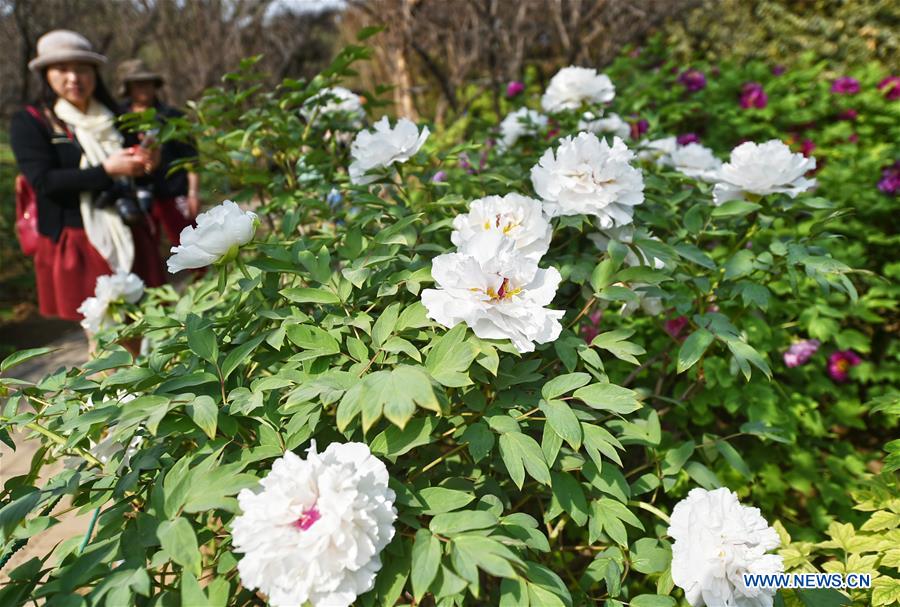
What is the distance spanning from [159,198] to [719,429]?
2994mm

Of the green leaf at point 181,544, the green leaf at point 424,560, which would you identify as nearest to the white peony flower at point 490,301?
the green leaf at point 424,560

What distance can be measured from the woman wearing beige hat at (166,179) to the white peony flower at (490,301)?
2.38 metres

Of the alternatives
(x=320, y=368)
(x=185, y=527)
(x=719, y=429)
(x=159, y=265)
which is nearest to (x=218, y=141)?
(x=320, y=368)

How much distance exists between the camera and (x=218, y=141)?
1.77 metres

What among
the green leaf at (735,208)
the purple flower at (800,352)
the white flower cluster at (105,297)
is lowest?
the purple flower at (800,352)

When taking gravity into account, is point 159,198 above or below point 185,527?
below

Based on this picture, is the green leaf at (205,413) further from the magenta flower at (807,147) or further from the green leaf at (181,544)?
the magenta flower at (807,147)

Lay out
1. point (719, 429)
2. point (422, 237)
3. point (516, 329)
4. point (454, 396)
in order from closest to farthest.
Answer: point (516, 329) < point (454, 396) < point (422, 237) < point (719, 429)

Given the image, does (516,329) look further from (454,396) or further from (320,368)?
(320,368)

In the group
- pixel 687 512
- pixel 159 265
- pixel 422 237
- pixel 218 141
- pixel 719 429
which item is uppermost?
pixel 218 141

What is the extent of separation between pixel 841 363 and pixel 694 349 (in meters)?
1.60

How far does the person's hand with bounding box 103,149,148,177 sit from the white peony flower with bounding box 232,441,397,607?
7.47 ft

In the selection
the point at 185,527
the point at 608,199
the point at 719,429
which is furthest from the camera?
the point at 719,429

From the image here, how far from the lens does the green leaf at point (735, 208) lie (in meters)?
1.34
